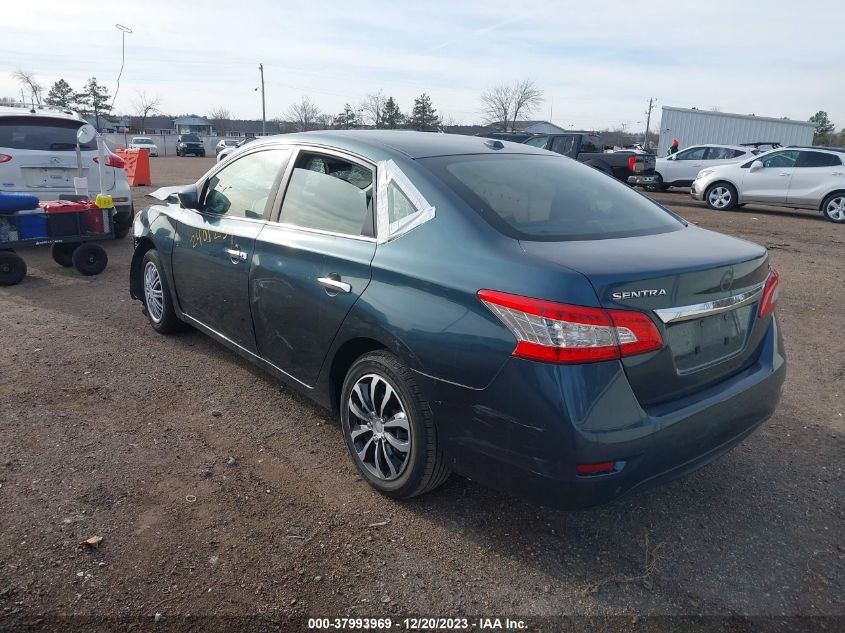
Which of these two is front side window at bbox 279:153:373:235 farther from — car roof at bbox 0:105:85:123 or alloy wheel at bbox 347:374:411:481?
car roof at bbox 0:105:85:123

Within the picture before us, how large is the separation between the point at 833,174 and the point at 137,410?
15093 millimetres

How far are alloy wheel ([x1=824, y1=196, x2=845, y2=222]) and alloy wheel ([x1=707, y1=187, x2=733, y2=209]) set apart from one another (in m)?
2.15

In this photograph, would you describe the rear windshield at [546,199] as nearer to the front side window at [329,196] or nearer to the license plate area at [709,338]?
the front side window at [329,196]

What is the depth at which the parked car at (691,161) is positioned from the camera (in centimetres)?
1930

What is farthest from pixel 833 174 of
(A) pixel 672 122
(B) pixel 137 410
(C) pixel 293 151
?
(A) pixel 672 122

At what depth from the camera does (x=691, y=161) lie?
19.5 metres

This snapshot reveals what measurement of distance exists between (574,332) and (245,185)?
2.67m

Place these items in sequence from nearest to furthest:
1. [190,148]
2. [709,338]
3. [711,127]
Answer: [709,338] < [711,127] < [190,148]

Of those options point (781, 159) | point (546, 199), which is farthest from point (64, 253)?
point (781, 159)

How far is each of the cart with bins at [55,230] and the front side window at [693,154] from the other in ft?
56.9

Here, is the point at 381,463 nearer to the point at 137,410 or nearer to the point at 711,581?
the point at 711,581

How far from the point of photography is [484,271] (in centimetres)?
250

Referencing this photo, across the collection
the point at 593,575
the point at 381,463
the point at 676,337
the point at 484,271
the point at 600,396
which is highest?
the point at 484,271

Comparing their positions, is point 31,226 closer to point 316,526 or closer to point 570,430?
point 316,526
